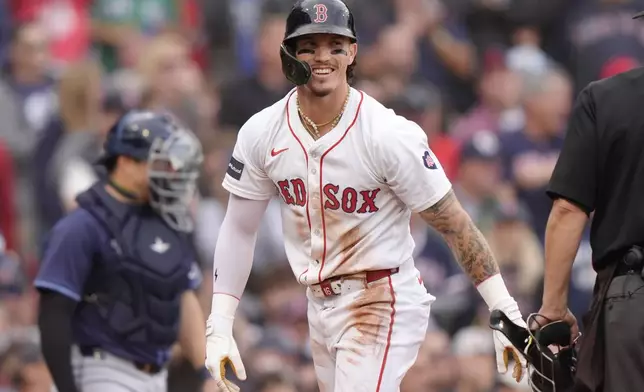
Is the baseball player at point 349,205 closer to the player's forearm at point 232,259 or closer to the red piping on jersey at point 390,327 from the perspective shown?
the red piping on jersey at point 390,327

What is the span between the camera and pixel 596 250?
21.9 feet

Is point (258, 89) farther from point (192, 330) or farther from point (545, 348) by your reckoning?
point (545, 348)

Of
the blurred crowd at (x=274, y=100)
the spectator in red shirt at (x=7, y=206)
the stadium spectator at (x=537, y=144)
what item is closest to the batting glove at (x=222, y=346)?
the blurred crowd at (x=274, y=100)

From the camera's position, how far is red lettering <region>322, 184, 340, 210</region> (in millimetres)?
6836

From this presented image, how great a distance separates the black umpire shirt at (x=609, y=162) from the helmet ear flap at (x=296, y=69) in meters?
1.13

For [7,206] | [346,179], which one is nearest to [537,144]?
[7,206]

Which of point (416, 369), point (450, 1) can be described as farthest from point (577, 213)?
point (450, 1)

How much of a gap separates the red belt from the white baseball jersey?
3 cm

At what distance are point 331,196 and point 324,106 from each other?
1.29ft

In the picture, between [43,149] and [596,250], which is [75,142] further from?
[596,250]

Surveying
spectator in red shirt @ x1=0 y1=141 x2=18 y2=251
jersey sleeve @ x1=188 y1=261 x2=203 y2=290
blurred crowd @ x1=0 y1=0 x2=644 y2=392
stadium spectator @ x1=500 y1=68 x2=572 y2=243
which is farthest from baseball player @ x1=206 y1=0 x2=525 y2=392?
spectator in red shirt @ x1=0 y1=141 x2=18 y2=251

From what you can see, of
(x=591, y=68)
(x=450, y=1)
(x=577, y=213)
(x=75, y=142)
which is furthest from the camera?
(x=450, y=1)

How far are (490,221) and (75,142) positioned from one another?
10.1 ft

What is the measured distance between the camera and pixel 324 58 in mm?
6824
